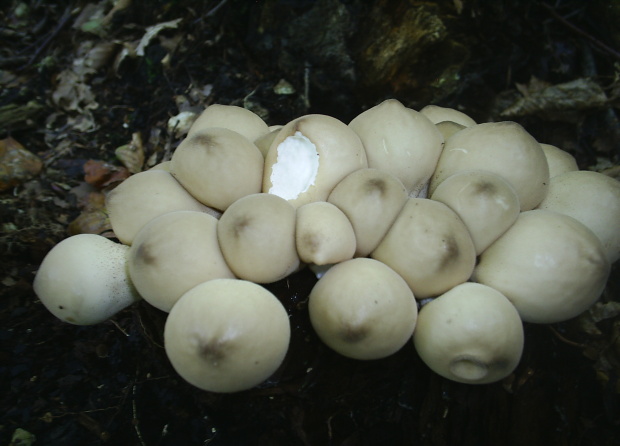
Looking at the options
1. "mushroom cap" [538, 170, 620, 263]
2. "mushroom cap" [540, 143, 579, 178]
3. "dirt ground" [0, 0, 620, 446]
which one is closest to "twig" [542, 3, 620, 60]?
"dirt ground" [0, 0, 620, 446]

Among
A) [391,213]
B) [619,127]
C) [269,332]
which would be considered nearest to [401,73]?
[619,127]

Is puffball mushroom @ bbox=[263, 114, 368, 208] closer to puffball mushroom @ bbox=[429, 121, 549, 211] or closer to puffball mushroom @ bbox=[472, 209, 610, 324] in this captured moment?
puffball mushroom @ bbox=[429, 121, 549, 211]

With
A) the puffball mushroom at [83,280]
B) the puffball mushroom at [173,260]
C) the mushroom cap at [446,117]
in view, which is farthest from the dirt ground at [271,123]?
the mushroom cap at [446,117]

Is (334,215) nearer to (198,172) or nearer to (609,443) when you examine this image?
(198,172)

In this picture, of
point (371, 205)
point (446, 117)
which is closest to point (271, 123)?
point (446, 117)

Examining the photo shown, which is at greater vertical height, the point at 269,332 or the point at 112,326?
the point at 269,332

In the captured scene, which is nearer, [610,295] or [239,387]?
[239,387]

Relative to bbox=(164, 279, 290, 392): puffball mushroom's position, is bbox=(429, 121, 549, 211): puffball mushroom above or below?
above
